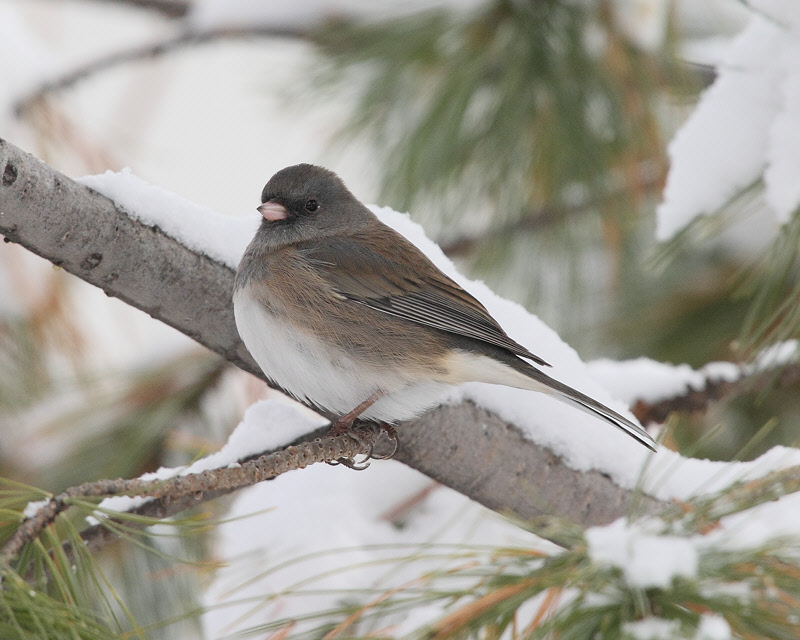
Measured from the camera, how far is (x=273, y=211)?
164 centimetres

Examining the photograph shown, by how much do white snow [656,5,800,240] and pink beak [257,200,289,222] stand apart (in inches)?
29.2

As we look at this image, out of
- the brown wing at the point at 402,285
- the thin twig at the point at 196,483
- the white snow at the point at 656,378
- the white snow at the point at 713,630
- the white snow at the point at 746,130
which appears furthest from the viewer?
the white snow at the point at 656,378

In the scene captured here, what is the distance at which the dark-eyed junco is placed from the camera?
136 centimetres

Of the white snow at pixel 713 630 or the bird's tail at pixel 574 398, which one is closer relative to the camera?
the white snow at pixel 713 630

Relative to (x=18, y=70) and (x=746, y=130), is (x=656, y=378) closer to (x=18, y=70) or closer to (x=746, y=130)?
(x=746, y=130)

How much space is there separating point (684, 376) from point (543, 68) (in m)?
0.89

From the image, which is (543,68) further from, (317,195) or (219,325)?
(219,325)

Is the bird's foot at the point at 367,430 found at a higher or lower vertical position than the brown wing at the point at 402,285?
lower

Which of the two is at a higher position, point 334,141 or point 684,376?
point 334,141

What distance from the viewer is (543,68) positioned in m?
2.08

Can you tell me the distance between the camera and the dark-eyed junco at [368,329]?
4.45ft

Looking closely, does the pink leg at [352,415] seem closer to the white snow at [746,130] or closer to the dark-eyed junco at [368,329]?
the dark-eyed junco at [368,329]

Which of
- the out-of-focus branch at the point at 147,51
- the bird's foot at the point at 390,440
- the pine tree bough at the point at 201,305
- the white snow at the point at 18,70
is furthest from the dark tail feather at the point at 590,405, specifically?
the white snow at the point at 18,70

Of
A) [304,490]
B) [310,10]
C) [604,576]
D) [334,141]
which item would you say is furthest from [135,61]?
[604,576]
